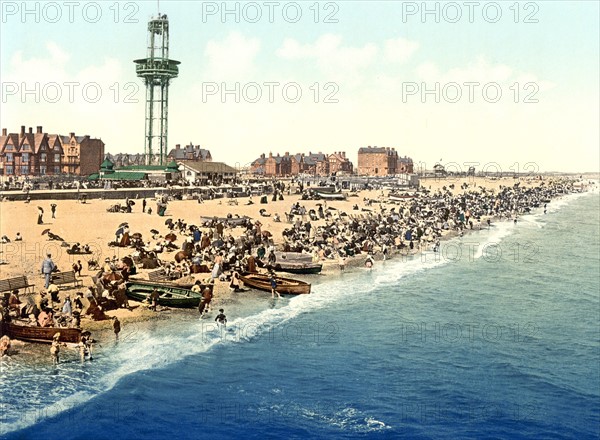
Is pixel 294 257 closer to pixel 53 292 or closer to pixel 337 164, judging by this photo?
pixel 53 292

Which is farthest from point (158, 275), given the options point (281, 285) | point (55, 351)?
→ point (55, 351)

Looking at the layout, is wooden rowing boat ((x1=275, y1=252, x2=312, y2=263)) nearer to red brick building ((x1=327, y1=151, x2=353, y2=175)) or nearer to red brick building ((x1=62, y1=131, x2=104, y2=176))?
red brick building ((x1=62, y1=131, x2=104, y2=176))

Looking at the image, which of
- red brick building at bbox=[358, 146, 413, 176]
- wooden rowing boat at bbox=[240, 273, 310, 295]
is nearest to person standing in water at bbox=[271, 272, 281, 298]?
wooden rowing boat at bbox=[240, 273, 310, 295]

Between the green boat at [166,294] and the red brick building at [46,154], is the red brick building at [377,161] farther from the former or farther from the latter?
the green boat at [166,294]

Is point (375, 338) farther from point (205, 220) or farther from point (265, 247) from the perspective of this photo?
point (205, 220)

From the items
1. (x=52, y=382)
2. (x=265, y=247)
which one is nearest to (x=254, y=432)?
(x=52, y=382)
